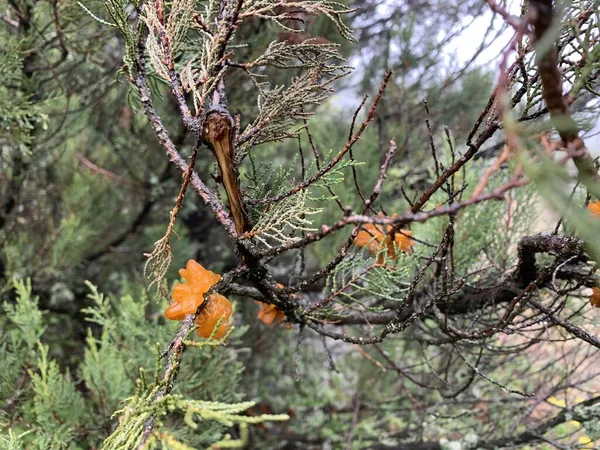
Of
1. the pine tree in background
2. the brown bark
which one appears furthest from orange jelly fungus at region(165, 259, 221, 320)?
the brown bark

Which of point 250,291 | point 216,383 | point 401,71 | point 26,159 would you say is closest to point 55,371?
point 216,383

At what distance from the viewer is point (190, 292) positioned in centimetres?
84

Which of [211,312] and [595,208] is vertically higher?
[595,208]

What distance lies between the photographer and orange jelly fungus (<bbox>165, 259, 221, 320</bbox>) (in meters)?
0.81

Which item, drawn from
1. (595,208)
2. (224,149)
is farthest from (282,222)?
(595,208)

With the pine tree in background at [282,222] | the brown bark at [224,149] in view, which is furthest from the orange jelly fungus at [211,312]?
the brown bark at [224,149]

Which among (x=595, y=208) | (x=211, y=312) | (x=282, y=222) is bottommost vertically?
(x=211, y=312)

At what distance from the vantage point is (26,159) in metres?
1.91

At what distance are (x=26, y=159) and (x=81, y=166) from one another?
0.97 m

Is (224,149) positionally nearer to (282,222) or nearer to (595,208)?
(282,222)

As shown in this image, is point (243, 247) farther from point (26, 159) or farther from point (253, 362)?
point (253, 362)

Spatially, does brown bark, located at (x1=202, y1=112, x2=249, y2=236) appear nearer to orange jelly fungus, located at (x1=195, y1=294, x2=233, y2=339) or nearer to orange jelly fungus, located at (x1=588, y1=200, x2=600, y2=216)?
orange jelly fungus, located at (x1=195, y1=294, x2=233, y2=339)

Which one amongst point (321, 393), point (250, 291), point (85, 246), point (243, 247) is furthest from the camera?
point (321, 393)

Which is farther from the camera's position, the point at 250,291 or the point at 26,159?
the point at 26,159
